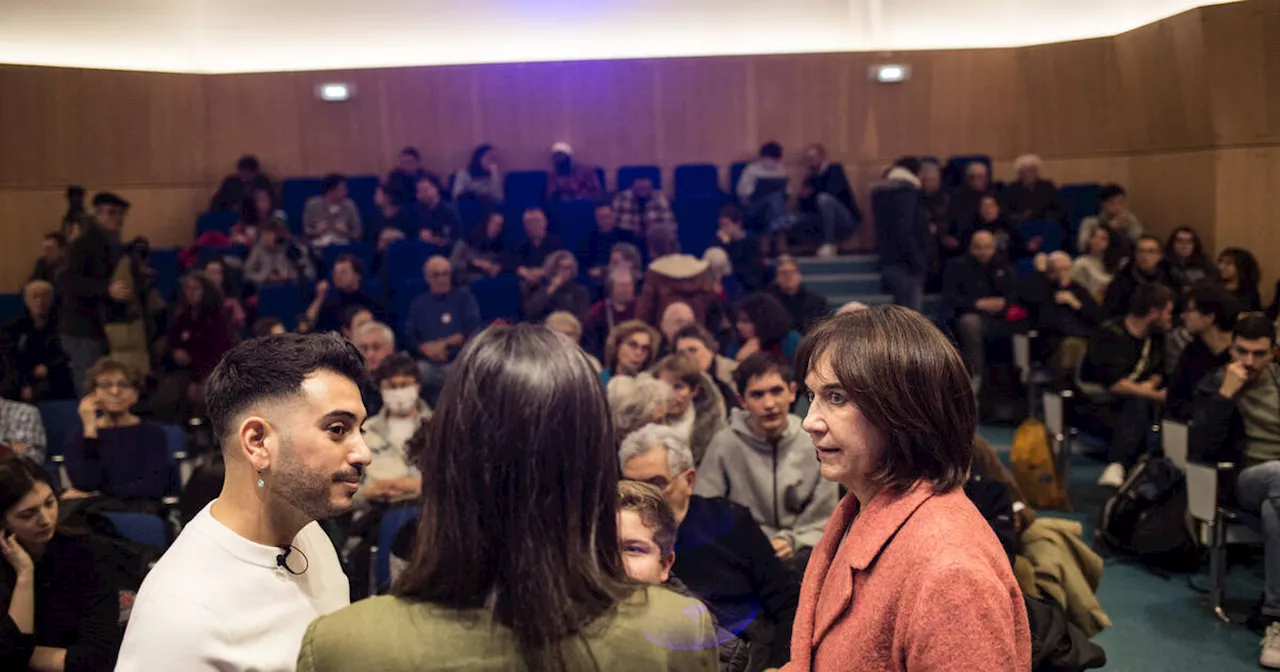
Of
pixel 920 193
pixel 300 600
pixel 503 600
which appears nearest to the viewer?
pixel 503 600

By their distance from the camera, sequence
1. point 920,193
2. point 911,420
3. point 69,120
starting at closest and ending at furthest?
point 911,420 < point 920,193 < point 69,120

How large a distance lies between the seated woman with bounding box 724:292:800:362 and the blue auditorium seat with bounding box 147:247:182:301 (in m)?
4.46

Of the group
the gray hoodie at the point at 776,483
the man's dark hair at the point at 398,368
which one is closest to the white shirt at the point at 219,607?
the gray hoodie at the point at 776,483

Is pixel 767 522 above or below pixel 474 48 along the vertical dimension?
below

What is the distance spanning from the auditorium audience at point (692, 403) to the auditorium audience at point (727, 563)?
1353 millimetres

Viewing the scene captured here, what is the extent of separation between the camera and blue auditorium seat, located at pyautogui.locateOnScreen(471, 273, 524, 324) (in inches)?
290

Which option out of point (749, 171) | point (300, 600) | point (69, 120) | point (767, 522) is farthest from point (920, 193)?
point (300, 600)

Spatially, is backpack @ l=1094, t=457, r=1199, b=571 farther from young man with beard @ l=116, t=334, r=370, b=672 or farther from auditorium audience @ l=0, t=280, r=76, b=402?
auditorium audience @ l=0, t=280, r=76, b=402

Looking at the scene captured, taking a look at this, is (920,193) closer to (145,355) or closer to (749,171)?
(749,171)

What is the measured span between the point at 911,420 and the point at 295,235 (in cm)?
788

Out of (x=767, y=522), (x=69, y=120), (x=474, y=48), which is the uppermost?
(x=474, y=48)

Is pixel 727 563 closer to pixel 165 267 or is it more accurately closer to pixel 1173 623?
pixel 1173 623

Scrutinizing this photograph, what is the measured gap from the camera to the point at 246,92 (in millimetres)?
9625

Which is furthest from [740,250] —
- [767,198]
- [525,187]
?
[525,187]
